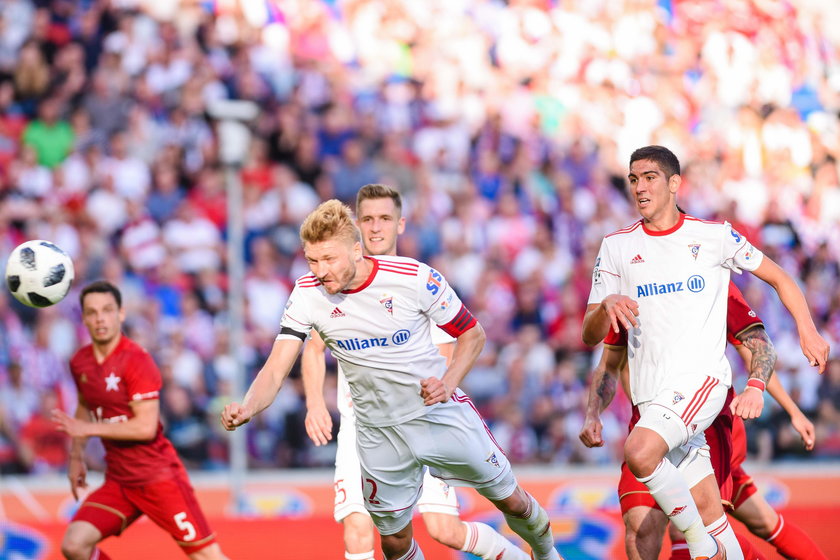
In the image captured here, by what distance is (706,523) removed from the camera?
664 centimetres

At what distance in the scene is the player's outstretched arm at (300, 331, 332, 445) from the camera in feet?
21.0

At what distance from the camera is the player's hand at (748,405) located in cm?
617

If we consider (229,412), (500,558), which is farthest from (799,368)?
(229,412)

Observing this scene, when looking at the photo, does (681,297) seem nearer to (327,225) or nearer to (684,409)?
(684,409)

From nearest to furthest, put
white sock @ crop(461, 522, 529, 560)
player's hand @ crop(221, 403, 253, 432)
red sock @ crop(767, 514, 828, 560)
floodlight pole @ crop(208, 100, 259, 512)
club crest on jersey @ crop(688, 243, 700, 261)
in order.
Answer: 1. player's hand @ crop(221, 403, 253, 432)
2. club crest on jersey @ crop(688, 243, 700, 261)
3. white sock @ crop(461, 522, 529, 560)
4. red sock @ crop(767, 514, 828, 560)
5. floodlight pole @ crop(208, 100, 259, 512)

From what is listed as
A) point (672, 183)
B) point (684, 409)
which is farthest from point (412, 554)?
point (672, 183)

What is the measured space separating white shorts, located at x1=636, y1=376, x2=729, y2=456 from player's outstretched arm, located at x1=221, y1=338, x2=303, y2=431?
204 centimetres

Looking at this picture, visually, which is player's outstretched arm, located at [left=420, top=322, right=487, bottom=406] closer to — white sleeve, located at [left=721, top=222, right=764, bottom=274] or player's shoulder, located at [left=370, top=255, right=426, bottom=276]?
player's shoulder, located at [left=370, top=255, right=426, bottom=276]

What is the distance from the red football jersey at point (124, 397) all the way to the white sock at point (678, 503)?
3503 millimetres

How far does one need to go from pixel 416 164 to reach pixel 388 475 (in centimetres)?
975

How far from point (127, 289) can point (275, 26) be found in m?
5.52

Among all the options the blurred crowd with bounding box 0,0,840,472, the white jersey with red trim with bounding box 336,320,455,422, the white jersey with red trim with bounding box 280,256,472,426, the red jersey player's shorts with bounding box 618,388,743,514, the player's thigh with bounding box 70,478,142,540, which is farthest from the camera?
the blurred crowd with bounding box 0,0,840,472

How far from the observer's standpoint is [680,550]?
6977 millimetres

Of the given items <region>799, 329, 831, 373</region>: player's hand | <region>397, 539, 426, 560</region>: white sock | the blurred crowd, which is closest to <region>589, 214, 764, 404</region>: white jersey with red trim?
<region>799, 329, 831, 373</region>: player's hand
